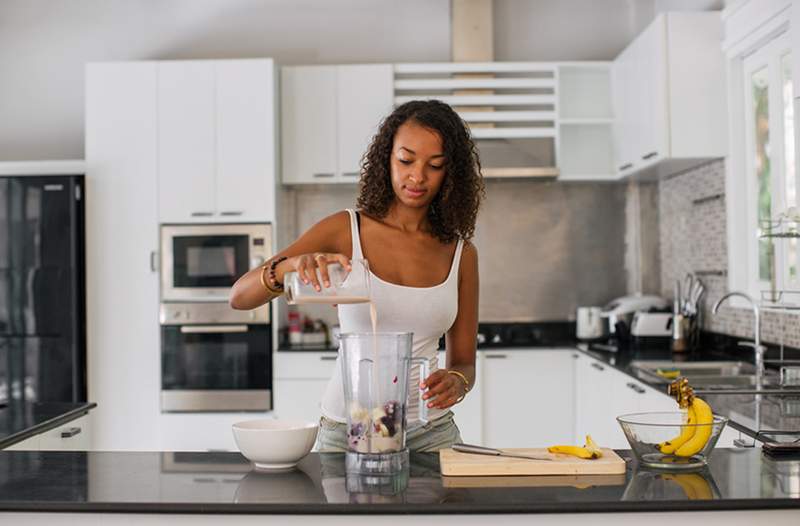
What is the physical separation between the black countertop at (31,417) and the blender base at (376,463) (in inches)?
41.3

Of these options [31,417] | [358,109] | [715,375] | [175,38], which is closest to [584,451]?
[31,417]

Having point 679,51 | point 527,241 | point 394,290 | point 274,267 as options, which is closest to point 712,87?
point 679,51

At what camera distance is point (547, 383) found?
15.6 ft

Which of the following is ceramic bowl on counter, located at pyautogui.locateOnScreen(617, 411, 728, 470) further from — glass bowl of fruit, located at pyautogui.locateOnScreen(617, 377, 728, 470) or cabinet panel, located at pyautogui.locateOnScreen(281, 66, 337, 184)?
cabinet panel, located at pyautogui.locateOnScreen(281, 66, 337, 184)

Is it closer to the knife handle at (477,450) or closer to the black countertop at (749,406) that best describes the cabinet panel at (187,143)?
the black countertop at (749,406)

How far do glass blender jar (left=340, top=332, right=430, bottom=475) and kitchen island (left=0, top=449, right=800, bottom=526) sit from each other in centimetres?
4

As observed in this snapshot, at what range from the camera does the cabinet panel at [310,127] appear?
489 cm

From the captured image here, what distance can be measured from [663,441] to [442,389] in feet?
1.44

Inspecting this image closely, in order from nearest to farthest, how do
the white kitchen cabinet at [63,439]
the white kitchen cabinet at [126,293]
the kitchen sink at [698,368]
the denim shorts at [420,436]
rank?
the denim shorts at [420,436]
the white kitchen cabinet at [63,439]
the kitchen sink at [698,368]
the white kitchen cabinet at [126,293]

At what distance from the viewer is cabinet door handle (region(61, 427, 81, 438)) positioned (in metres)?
2.75

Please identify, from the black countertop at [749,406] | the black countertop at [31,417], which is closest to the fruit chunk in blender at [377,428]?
the black countertop at [749,406]

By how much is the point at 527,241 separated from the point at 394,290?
3278mm

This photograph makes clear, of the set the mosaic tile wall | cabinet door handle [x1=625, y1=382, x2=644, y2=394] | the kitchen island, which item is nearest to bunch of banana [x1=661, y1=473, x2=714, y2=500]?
the kitchen island

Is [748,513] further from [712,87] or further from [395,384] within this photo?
[712,87]
